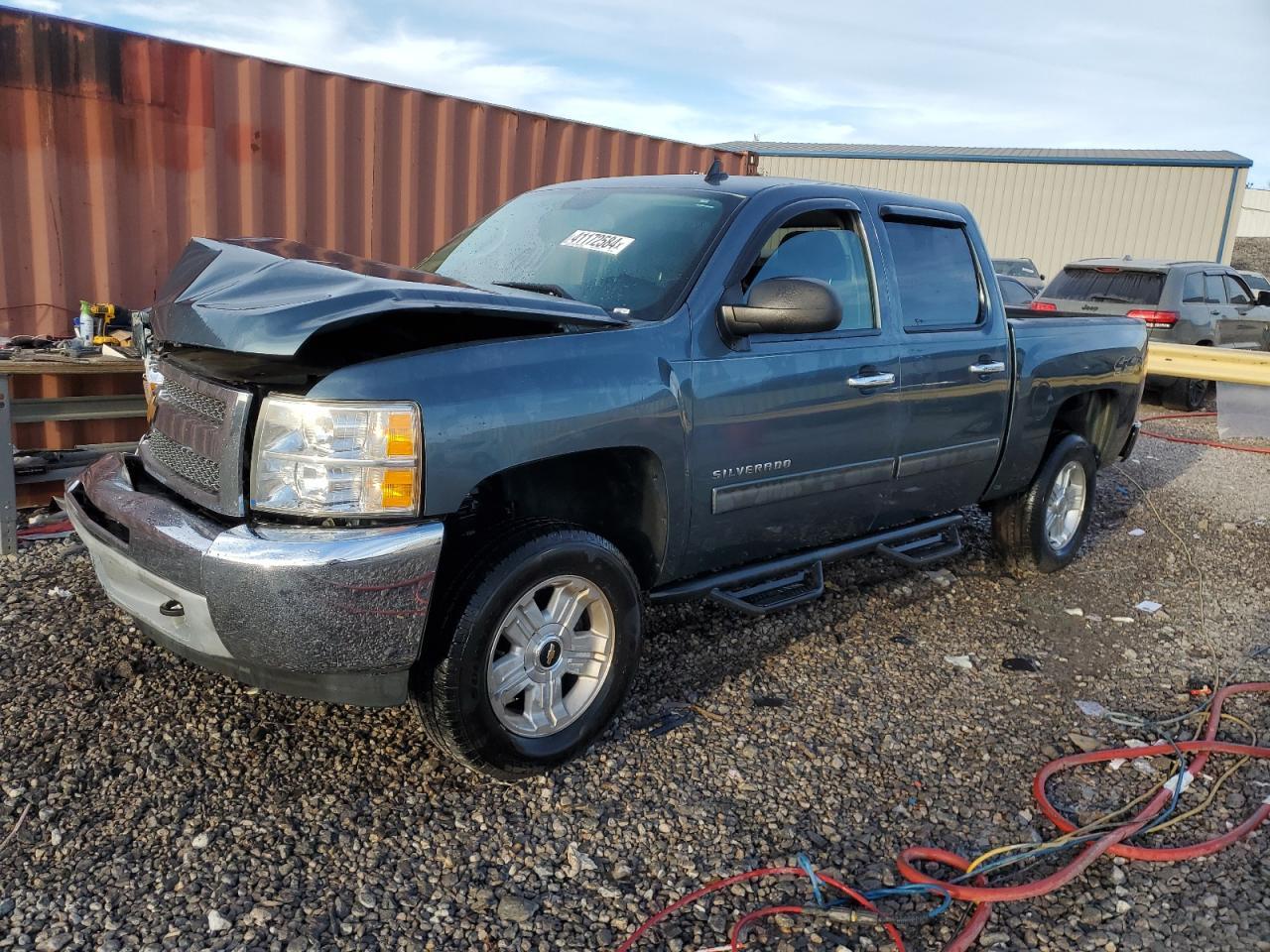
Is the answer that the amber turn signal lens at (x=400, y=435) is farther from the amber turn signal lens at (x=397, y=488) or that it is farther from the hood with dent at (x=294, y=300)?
the hood with dent at (x=294, y=300)

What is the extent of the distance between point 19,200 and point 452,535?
464cm

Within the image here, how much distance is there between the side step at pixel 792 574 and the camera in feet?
11.9

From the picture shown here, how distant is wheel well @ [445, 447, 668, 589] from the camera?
10.4 feet

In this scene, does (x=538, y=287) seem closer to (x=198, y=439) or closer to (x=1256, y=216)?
(x=198, y=439)

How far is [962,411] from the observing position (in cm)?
455

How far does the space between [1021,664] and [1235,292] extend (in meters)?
10.6

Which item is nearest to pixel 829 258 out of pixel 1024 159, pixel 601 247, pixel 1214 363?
pixel 601 247

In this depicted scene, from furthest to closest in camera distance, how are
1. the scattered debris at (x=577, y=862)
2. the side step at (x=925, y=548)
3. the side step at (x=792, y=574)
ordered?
the side step at (x=925, y=548)
the side step at (x=792, y=574)
the scattered debris at (x=577, y=862)

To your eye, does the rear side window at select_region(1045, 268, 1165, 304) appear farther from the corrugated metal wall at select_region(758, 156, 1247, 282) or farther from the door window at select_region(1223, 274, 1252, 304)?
the corrugated metal wall at select_region(758, 156, 1247, 282)

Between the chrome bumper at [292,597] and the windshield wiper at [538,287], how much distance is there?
1.13m

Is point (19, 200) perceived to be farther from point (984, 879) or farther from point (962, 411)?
point (984, 879)

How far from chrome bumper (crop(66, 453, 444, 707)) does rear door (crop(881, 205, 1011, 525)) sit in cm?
239

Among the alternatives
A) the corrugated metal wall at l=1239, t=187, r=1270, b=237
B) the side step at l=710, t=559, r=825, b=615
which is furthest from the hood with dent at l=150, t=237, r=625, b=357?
the corrugated metal wall at l=1239, t=187, r=1270, b=237

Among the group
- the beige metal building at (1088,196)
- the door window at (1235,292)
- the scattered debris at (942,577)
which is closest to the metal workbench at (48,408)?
the scattered debris at (942,577)
